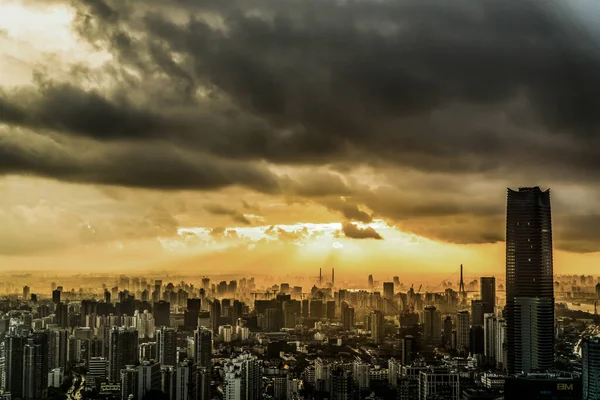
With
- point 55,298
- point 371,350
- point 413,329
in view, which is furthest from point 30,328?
point 413,329

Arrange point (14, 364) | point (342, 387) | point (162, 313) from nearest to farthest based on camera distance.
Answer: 1. point (14, 364)
2. point (342, 387)
3. point (162, 313)

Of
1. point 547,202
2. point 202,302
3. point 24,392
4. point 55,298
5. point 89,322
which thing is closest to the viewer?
point 24,392

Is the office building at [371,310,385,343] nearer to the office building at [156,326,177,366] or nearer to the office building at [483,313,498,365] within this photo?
the office building at [483,313,498,365]

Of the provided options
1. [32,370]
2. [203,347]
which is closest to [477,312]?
[203,347]

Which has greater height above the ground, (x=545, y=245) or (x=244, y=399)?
(x=545, y=245)

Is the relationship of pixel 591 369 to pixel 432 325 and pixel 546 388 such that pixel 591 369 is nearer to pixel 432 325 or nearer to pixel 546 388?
pixel 546 388

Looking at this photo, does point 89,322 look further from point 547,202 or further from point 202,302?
point 547,202

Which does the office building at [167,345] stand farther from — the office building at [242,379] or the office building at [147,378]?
the office building at [242,379]
